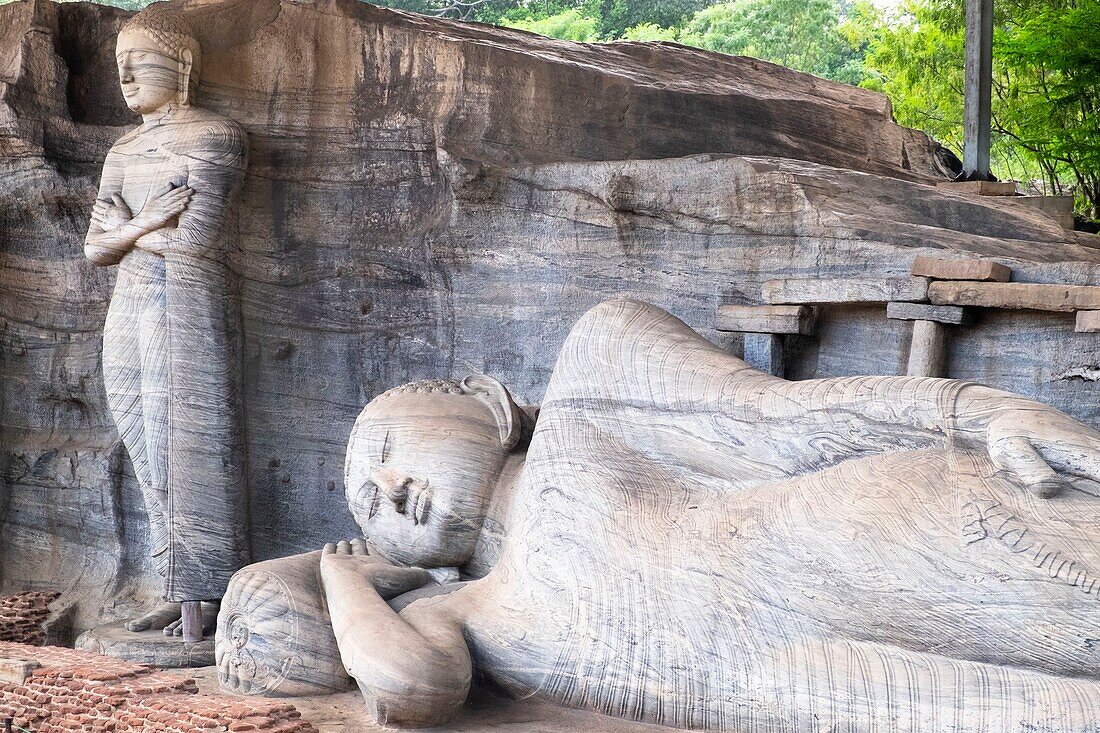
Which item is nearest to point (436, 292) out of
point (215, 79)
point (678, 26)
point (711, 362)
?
point (215, 79)

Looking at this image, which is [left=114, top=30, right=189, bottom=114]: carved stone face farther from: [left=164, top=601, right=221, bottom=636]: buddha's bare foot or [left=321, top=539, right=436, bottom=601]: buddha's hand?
[left=321, top=539, right=436, bottom=601]: buddha's hand

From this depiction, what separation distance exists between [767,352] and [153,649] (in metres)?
2.56

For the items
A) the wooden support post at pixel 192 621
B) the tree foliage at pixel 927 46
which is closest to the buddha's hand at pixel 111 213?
the wooden support post at pixel 192 621

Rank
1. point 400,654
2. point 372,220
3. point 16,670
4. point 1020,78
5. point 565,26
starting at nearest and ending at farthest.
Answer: point 400,654, point 16,670, point 372,220, point 1020,78, point 565,26

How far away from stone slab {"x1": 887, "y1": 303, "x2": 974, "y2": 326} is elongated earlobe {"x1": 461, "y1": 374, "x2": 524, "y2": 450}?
1.36 m

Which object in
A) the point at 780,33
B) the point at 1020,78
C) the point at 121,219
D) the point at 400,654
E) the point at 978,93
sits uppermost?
the point at 780,33

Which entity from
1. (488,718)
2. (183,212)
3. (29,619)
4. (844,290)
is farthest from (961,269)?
(29,619)

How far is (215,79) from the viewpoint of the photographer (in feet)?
16.4

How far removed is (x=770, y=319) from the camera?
427cm

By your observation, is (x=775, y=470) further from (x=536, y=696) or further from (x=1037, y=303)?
(x=1037, y=303)

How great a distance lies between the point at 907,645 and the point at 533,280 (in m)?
2.50

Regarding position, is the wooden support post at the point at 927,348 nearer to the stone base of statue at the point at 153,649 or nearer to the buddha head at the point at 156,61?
the stone base of statue at the point at 153,649

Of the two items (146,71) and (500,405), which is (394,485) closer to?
(500,405)

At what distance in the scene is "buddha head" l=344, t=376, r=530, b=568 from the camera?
139 inches
